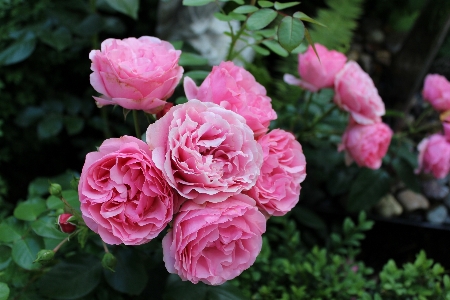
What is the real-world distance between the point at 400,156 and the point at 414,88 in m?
0.36

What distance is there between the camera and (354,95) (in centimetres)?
80

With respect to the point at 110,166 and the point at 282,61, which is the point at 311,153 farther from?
the point at 110,166

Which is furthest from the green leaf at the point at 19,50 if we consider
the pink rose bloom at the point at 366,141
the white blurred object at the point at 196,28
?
the pink rose bloom at the point at 366,141

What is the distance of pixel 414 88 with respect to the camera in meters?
1.38

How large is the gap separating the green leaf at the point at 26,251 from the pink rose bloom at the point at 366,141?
2.02 feet

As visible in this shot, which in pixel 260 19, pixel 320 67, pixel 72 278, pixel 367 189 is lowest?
pixel 367 189

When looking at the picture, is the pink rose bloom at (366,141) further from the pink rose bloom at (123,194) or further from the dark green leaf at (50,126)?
the dark green leaf at (50,126)

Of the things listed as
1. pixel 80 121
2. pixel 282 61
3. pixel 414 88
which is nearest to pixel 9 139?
pixel 80 121

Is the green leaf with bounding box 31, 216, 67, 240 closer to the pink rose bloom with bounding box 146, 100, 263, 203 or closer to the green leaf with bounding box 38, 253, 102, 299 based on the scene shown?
the green leaf with bounding box 38, 253, 102, 299

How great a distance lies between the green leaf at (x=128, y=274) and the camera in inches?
26.2

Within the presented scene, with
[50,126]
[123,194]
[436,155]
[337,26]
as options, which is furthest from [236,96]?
[337,26]

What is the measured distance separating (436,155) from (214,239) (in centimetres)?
70

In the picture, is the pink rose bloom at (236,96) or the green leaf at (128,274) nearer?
the pink rose bloom at (236,96)

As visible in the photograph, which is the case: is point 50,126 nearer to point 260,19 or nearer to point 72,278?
point 72,278
